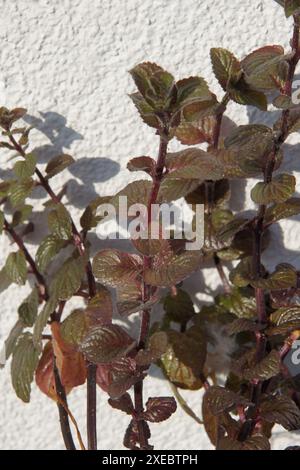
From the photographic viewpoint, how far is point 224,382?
107 centimetres

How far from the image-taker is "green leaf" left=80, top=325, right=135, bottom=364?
0.78 meters

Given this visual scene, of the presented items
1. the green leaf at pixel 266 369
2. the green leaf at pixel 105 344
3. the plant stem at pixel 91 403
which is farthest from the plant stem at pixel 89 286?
the green leaf at pixel 266 369

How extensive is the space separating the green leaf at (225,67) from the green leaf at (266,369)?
318mm

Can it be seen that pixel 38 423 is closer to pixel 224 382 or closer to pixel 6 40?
pixel 224 382

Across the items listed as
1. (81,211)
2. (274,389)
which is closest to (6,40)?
(81,211)

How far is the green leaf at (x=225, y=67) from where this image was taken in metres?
0.81

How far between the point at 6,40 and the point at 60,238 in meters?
0.26

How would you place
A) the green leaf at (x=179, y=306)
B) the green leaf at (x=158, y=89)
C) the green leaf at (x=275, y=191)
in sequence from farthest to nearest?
the green leaf at (x=179, y=306)
the green leaf at (x=275, y=191)
the green leaf at (x=158, y=89)

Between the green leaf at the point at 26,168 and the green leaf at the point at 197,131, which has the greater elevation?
the green leaf at the point at 197,131

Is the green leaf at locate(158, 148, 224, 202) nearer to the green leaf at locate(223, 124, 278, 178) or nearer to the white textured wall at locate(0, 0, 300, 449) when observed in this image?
the green leaf at locate(223, 124, 278, 178)

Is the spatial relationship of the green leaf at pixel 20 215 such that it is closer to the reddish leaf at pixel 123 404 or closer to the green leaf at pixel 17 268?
the green leaf at pixel 17 268

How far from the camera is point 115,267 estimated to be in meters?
0.80

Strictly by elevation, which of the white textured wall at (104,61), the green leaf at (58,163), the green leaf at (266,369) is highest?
the white textured wall at (104,61)
